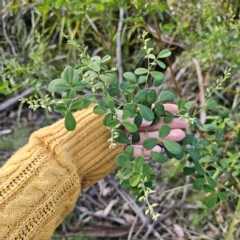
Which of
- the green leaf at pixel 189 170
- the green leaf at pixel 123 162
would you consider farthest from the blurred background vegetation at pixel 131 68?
the green leaf at pixel 123 162

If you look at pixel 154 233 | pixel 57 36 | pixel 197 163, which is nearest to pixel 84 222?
pixel 154 233

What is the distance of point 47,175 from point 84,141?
13cm

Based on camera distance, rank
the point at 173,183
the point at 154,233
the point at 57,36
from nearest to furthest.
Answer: the point at 154,233 < the point at 173,183 < the point at 57,36

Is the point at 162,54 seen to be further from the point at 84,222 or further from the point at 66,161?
the point at 84,222

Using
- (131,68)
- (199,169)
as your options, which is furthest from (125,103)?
(131,68)

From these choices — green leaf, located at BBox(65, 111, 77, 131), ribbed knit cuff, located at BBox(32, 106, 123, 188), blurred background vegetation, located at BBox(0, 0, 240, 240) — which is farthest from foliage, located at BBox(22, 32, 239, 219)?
blurred background vegetation, located at BBox(0, 0, 240, 240)

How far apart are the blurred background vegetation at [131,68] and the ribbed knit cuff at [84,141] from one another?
31cm

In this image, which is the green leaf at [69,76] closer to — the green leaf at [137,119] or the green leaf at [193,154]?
the green leaf at [137,119]

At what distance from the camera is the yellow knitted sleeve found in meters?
Answer: 1.00

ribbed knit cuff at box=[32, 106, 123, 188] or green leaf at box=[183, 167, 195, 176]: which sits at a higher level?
ribbed knit cuff at box=[32, 106, 123, 188]

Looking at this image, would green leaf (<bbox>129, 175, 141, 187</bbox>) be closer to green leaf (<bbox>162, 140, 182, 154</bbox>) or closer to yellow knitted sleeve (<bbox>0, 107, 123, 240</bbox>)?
green leaf (<bbox>162, 140, 182, 154</bbox>)

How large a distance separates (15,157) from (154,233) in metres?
0.72

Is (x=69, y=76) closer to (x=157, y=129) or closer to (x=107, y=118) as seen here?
(x=107, y=118)

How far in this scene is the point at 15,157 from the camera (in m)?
1.08
